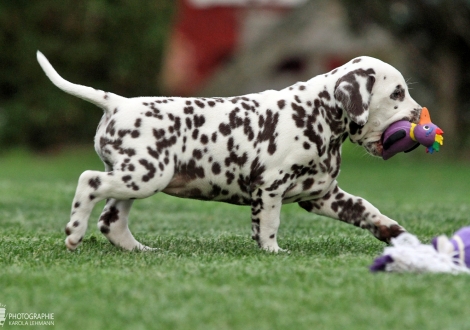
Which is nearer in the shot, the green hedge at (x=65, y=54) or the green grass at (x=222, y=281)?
the green grass at (x=222, y=281)

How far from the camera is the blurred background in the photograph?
58.9 feet

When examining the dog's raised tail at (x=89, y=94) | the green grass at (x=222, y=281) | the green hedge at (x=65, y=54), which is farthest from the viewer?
the green hedge at (x=65, y=54)

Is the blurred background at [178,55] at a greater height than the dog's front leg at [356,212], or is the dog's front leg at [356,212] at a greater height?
the blurred background at [178,55]


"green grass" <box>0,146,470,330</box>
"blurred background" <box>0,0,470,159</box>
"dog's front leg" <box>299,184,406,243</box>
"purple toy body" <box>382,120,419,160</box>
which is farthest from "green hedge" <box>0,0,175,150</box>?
"purple toy body" <box>382,120,419,160</box>

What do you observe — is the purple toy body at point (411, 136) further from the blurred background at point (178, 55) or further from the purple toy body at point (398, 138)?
the blurred background at point (178, 55)

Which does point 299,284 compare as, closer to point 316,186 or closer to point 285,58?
point 316,186

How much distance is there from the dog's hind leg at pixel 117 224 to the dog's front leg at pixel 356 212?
113 cm

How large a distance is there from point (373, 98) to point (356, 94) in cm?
13

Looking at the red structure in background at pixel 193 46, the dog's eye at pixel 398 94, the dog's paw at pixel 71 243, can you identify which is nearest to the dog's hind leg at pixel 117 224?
the dog's paw at pixel 71 243

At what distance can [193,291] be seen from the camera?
3693 millimetres

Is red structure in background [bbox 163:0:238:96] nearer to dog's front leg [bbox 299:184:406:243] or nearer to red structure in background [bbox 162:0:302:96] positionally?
red structure in background [bbox 162:0:302:96]

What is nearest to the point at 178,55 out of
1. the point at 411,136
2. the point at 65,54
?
the point at 65,54

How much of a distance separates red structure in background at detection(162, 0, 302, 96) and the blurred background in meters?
0.03

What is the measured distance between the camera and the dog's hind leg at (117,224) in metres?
5.26
